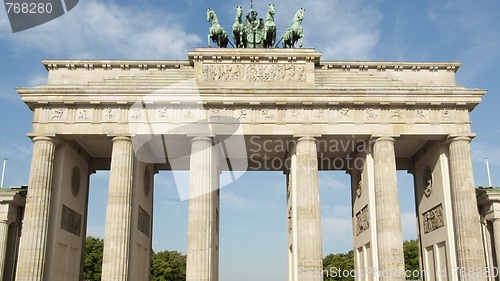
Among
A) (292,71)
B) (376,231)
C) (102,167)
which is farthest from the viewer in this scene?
(102,167)

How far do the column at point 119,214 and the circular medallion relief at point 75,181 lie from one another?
4.93 m

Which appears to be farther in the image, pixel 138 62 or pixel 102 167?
pixel 102 167

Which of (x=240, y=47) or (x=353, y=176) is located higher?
(x=240, y=47)

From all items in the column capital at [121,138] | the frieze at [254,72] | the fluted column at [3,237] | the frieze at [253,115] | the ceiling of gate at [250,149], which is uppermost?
the frieze at [254,72]

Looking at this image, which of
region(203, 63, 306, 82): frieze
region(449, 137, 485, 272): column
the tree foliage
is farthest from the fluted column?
the tree foliage

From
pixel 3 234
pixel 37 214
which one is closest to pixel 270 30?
pixel 37 214

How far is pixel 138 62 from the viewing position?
34.2m

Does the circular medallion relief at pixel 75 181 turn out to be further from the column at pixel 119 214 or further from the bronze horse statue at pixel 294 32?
the bronze horse statue at pixel 294 32

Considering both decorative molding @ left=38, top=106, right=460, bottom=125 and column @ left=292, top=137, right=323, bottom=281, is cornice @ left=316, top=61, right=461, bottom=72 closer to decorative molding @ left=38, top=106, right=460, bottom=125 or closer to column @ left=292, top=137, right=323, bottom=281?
decorative molding @ left=38, top=106, right=460, bottom=125

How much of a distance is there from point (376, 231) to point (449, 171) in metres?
6.12

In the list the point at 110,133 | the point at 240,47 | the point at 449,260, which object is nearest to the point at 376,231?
the point at 449,260

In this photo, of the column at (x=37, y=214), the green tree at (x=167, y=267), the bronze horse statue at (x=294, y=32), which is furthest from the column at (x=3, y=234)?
the green tree at (x=167, y=267)

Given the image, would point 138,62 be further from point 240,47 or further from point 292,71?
point 292,71

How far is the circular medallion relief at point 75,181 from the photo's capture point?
34.5 metres
